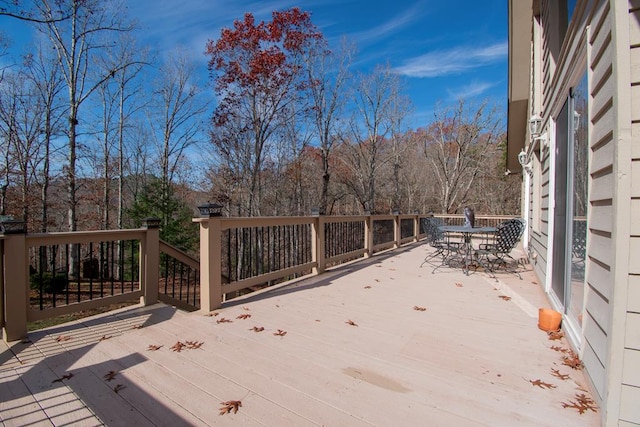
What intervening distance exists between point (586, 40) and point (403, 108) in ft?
52.3

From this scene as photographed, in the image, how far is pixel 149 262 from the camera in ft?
11.5

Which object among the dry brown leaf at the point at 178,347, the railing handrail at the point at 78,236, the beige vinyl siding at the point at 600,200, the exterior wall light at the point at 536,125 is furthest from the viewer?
the exterior wall light at the point at 536,125

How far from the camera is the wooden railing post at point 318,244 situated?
16.5ft

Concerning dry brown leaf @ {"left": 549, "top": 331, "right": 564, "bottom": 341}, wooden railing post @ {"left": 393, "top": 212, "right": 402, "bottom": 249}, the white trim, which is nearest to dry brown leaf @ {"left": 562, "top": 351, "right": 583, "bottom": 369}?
dry brown leaf @ {"left": 549, "top": 331, "right": 564, "bottom": 341}

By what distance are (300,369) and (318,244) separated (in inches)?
120

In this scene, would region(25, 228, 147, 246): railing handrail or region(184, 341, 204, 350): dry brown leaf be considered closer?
region(184, 341, 204, 350): dry brown leaf

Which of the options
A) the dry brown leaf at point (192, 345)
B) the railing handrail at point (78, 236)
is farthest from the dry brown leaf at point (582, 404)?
the railing handrail at point (78, 236)

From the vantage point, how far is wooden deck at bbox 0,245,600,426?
167 cm

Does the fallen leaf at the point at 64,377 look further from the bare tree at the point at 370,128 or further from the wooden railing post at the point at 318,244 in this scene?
the bare tree at the point at 370,128

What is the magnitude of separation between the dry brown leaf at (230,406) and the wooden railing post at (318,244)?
3.36 m

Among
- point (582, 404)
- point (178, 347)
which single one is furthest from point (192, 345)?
point (582, 404)

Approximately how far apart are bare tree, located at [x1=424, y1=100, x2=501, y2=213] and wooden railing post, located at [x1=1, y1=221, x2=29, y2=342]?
18.9 meters

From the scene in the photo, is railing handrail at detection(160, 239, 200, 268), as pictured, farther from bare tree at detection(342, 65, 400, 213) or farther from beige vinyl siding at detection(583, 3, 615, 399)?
bare tree at detection(342, 65, 400, 213)

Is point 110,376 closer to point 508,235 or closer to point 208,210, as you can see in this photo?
point 208,210
